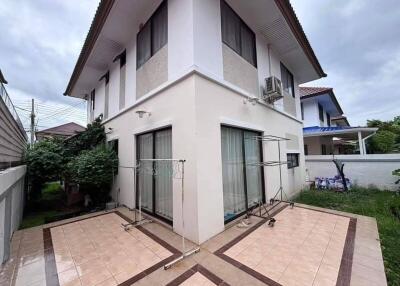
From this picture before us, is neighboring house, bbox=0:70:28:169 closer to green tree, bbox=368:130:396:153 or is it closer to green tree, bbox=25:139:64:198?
green tree, bbox=25:139:64:198

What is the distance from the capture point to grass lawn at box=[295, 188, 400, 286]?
280 centimetres

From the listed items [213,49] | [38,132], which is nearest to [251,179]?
[213,49]

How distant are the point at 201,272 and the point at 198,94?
314 cm

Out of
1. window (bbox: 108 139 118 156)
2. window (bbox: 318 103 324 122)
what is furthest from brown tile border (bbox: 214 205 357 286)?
window (bbox: 318 103 324 122)

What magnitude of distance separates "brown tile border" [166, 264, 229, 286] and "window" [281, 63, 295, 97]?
786 centimetres

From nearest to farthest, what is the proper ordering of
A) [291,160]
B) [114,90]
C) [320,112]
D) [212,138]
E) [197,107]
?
[197,107], [212,138], [114,90], [291,160], [320,112]

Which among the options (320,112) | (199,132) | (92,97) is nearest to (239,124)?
(199,132)

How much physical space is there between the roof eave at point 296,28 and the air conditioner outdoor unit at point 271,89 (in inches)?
64.6

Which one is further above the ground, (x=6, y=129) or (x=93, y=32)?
(x=93, y=32)

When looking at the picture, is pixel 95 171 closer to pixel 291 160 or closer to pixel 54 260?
pixel 54 260

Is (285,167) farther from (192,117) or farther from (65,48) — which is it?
(65,48)

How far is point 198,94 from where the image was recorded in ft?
11.8

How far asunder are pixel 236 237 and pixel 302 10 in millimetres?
8906

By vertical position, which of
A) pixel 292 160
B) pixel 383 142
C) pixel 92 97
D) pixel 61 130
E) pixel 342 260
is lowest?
pixel 342 260
